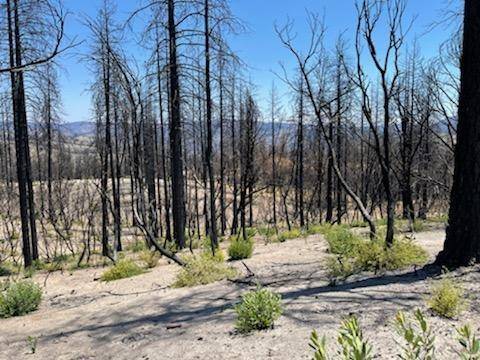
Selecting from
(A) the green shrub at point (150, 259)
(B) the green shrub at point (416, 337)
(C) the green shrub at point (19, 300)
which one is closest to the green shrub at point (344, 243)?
(A) the green shrub at point (150, 259)

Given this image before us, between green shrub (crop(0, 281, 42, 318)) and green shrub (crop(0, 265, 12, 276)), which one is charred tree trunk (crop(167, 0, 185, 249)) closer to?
green shrub (crop(0, 281, 42, 318))

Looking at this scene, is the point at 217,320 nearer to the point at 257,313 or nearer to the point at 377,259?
the point at 257,313

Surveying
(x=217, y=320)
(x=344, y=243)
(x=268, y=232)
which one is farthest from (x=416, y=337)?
(x=268, y=232)

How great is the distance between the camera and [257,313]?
370cm

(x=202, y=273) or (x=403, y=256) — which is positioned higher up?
(x=403, y=256)

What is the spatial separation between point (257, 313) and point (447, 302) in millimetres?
1694

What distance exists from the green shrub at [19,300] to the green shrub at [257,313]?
13.8 feet

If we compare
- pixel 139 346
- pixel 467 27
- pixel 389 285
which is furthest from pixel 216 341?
pixel 467 27

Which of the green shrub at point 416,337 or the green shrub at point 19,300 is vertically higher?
the green shrub at point 416,337

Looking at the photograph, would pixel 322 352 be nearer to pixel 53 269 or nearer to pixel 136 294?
pixel 136 294

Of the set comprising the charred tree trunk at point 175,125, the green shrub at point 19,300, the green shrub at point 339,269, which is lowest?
the green shrub at point 19,300

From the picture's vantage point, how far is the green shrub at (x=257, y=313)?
12.1 ft

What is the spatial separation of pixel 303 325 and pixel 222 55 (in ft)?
20.4

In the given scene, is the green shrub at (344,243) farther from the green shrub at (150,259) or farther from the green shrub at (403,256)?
the green shrub at (150,259)
